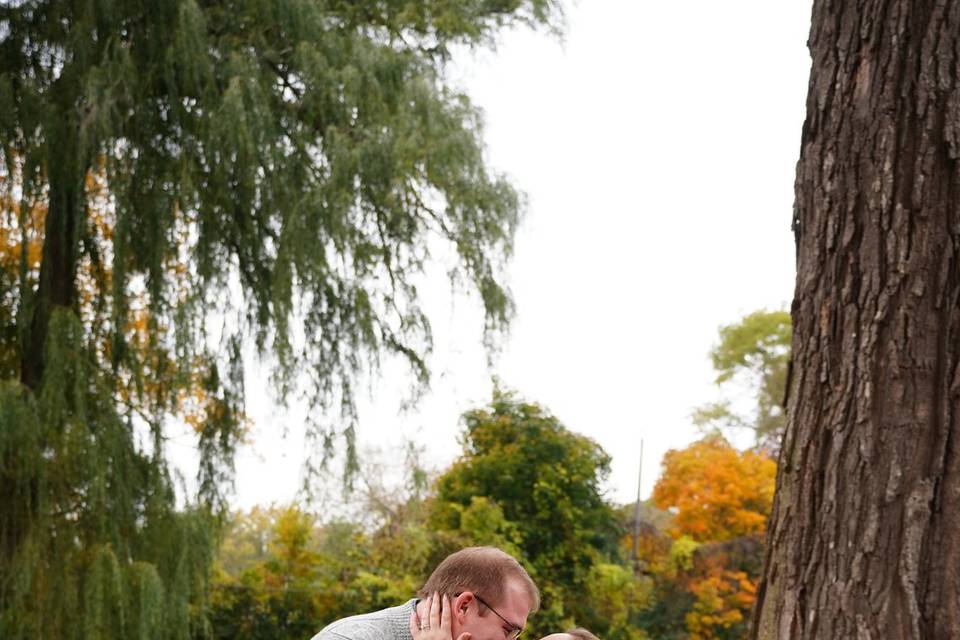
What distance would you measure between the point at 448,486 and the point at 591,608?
247 cm

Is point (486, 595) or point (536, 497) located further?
point (536, 497)

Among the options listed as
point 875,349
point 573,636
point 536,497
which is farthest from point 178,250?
point 536,497

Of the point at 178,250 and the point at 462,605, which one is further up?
the point at 178,250

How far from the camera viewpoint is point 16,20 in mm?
10125

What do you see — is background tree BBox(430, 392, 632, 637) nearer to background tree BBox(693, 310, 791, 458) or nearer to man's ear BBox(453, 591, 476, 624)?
man's ear BBox(453, 591, 476, 624)

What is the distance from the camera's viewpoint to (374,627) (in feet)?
10.4

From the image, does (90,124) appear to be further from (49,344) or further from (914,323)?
(914,323)

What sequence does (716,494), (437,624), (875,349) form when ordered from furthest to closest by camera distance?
(716,494) → (437,624) → (875,349)

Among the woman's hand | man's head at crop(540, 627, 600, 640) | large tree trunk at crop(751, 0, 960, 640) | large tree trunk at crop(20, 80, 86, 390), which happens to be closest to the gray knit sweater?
the woman's hand

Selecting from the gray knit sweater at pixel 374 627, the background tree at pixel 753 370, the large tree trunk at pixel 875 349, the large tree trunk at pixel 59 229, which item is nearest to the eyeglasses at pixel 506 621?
the gray knit sweater at pixel 374 627

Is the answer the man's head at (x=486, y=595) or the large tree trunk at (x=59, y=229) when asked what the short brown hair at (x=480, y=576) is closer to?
the man's head at (x=486, y=595)

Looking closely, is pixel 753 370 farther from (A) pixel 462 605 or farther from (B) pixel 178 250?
(A) pixel 462 605

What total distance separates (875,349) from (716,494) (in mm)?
20275

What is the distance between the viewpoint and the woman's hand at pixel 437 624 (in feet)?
10.1
